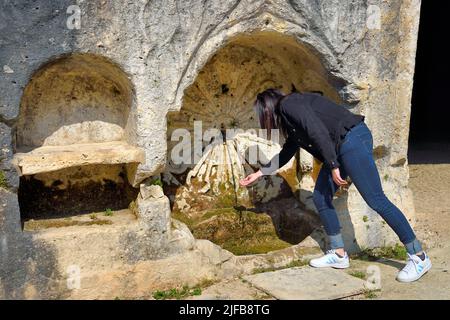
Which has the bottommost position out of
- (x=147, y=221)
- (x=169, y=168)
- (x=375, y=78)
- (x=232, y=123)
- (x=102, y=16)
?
(x=147, y=221)

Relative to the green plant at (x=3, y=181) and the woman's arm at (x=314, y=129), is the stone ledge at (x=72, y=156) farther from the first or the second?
the woman's arm at (x=314, y=129)

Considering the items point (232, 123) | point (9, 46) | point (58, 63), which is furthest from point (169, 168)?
point (9, 46)

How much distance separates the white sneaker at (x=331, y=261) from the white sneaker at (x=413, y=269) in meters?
0.38

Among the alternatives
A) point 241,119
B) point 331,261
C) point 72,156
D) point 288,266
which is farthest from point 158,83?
point 331,261

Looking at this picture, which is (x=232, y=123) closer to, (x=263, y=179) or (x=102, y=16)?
(x=263, y=179)

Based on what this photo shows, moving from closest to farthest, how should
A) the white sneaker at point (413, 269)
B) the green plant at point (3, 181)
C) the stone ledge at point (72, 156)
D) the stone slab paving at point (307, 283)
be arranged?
the green plant at point (3, 181) → the stone ledge at point (72, 156) → the stone slab paving at point (307, 283) → the white sneaker at point (413, 269)

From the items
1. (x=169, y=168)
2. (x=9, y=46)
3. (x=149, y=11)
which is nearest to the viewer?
(x=9, y=46)

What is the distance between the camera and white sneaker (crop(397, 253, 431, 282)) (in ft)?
12.1

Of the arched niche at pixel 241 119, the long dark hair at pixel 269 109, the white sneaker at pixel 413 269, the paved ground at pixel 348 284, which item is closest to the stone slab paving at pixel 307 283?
the paved ground at pixel 348 284

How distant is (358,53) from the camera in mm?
4168

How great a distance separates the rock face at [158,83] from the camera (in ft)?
10.7

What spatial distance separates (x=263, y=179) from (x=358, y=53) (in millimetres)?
1348

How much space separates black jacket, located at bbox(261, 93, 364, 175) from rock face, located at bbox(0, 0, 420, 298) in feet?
2.12

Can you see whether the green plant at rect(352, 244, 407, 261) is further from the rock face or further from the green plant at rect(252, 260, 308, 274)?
the green plant at rect(252, 260, 308, 274)
